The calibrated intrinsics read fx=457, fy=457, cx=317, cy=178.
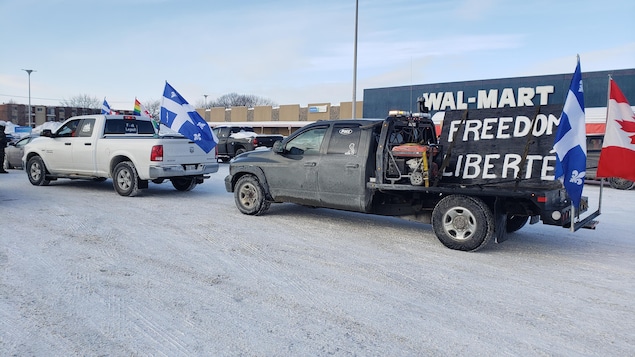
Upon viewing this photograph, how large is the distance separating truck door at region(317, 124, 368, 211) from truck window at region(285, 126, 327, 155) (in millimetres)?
235

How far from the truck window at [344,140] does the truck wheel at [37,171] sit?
8.91 meters

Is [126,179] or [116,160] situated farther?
[116,160]

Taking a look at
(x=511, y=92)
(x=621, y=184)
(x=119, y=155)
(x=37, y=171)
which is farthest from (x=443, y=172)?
(x=511, y=92)


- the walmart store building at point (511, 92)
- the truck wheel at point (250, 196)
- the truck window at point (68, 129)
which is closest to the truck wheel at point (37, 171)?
the truck window at point (68, 129)

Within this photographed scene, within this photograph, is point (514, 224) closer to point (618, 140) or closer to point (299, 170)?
point (618, 140)

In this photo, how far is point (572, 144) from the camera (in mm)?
5484

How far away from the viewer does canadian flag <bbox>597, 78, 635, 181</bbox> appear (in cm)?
620

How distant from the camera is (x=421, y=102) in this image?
7.92 m

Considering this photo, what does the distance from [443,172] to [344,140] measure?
1.74 m

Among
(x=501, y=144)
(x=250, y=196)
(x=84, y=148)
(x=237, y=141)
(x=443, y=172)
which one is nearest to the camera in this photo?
(x=501, y=144)

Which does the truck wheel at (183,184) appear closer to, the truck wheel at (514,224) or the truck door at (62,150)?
the truck door at (62,150)

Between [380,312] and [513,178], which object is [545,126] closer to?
[513,178]

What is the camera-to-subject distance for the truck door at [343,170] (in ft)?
23.5

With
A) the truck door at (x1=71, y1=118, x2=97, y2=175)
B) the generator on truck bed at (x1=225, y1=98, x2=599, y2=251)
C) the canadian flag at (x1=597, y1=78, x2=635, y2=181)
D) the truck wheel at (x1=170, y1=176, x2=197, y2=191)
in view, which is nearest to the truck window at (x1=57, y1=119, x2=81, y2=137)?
the truck door at (x1=71, y1=118, x2=97, y2=175)
